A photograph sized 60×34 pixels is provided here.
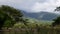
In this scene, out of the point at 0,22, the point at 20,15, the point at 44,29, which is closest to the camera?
the point at 44,29

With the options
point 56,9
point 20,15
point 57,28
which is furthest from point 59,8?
point 57,28

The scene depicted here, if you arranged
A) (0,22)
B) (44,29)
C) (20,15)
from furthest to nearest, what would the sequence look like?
(20,15) < (0,22) < (44,29)

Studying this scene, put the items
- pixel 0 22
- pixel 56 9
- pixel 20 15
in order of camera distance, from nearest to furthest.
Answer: pixel 0 22, pixel 56 9, pixel 20 15

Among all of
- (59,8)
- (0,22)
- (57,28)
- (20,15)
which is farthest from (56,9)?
(57,28)

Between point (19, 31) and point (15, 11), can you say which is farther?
point (15, 11)

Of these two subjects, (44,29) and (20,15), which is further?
(20,15)

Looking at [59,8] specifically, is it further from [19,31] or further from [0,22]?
[19,31]

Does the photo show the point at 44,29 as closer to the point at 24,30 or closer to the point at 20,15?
the point at 24,30

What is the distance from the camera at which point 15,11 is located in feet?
143

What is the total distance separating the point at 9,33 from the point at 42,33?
2.04 metres

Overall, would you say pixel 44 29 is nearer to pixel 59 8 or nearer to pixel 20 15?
pixel 59 8

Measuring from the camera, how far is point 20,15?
42.6 meters

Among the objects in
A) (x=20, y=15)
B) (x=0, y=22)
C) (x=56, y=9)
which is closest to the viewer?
(x=0, y=22)

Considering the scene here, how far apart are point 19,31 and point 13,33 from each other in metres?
0.41
